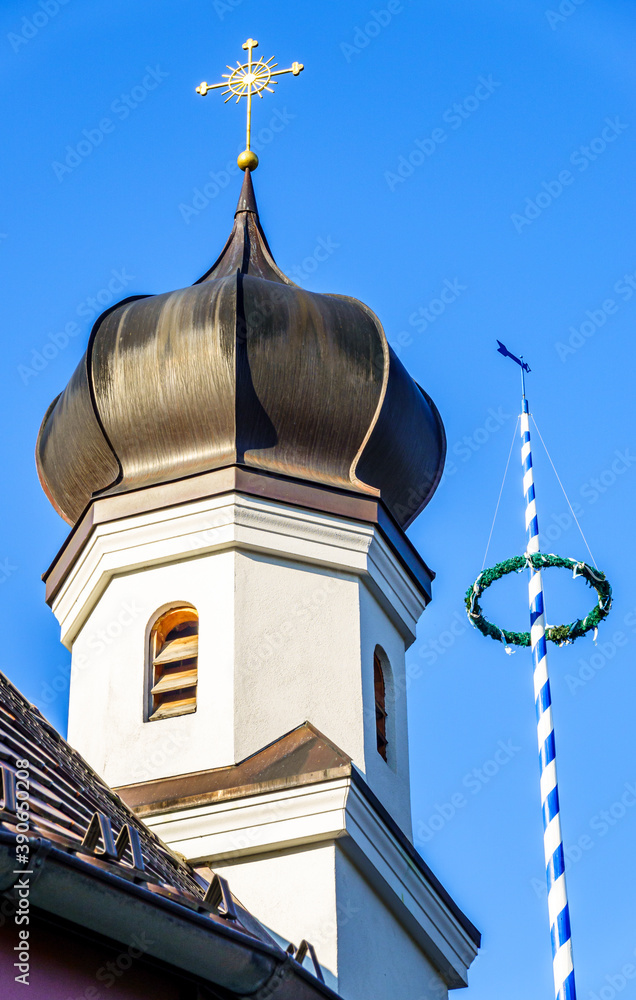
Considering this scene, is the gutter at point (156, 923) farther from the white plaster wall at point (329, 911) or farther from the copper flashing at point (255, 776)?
the copper flashing at point (255, 776)

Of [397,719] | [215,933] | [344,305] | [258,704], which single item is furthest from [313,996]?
[344,305]

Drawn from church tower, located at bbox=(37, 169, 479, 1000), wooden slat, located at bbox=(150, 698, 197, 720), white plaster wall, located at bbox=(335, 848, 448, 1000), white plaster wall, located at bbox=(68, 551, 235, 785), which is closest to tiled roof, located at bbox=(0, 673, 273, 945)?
white plaster wall, located at bbox=(335, 848, 448, 1000)

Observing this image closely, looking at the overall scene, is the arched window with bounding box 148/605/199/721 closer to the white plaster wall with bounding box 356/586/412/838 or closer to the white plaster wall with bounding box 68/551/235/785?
the white plaster wall with bounding box 68/551/235/785

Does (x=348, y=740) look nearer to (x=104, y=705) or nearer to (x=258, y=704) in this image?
(x=258, y=704)

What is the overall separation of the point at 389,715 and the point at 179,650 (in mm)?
1571

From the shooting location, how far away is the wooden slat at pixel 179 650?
41.9ft

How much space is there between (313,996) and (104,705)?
540cm

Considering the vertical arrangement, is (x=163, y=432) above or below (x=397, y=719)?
above

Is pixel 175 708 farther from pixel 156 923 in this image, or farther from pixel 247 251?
pixel 156 923

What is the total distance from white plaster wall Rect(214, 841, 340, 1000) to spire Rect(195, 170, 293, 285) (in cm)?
534

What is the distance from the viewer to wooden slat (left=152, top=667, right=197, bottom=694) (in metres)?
12.6

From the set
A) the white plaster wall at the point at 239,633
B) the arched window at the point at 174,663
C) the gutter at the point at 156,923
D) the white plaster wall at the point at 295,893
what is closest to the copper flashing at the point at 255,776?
the white plaster wall at the point at 239,633

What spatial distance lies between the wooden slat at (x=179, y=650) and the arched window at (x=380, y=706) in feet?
4.21

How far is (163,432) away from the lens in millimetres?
13500
